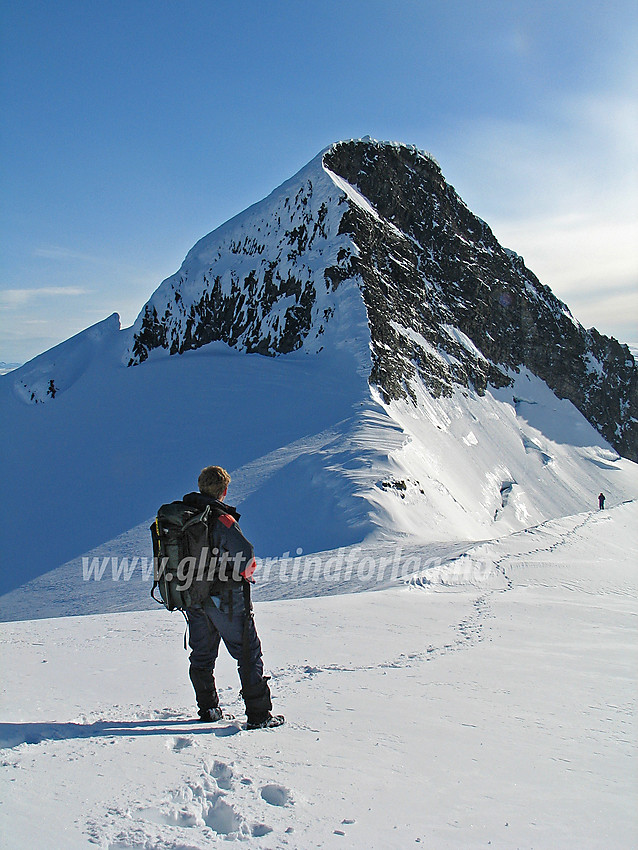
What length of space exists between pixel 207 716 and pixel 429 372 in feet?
84.8

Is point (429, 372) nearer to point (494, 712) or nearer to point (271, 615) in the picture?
point (271, 615)

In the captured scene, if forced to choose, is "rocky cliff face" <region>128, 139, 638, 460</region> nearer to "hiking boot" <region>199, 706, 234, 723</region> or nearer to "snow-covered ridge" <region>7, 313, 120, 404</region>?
"snow-covered ridge" <region>7, 313, 120, 404</region>

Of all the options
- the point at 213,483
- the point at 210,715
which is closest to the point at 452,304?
the point at 213,483

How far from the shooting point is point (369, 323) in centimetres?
2473

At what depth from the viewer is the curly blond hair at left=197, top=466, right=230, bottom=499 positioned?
365 centimetres

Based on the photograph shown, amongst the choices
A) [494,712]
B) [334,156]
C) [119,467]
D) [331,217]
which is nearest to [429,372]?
[331,217]

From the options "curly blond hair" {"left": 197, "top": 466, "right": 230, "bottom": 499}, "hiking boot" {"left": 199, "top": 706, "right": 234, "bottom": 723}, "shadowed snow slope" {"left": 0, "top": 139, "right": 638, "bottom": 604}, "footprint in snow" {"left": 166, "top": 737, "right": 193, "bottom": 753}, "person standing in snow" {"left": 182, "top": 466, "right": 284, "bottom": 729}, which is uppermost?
"shadowed snow slope" {"left": 0, "top": 139, "right": 638, "bottom": 604}

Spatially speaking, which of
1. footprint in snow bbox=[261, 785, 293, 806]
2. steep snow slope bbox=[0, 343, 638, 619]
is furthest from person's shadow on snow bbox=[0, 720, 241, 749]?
steep snow slope bbox=[0, 343, 638, 619]

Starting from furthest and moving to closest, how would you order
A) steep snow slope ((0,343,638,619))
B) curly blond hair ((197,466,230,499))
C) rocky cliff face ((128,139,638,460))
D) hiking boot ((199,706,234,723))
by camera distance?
1. rocky cliff face ((128,139,638,460))
2. steep snow slope ((0,343,638,619))
3. curly blond hair ((197,466,230,499))
4. hiking boot ((199,706,234,723))

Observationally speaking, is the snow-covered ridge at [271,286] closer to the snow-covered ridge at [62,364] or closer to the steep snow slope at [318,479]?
the steep snow slope at [318,479]

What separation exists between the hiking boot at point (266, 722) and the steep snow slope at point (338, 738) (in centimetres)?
8

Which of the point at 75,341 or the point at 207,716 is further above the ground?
the point at 75,341

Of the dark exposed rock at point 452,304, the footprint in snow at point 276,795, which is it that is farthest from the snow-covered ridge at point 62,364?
the footprint in snow at point 276,795

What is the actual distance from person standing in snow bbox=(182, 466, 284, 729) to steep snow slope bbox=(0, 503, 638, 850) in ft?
0.70
